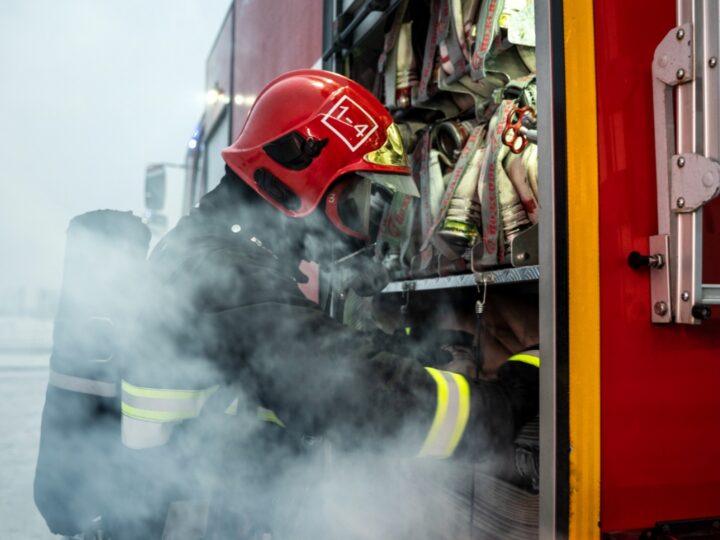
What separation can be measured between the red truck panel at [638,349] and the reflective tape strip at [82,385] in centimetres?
124

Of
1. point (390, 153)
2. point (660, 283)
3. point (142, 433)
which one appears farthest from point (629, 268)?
point (142, 433)

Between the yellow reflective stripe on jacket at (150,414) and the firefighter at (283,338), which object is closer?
the firefighter at (283,338)

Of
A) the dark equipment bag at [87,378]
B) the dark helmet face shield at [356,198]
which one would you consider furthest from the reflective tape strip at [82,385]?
the dark helmet face shield at [356,198]

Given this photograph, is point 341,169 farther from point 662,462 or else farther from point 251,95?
point 251,95

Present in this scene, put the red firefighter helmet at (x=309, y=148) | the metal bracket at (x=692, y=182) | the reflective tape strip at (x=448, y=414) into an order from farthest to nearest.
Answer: the red firefighter helmet at (x=309, y=148), the reflective tape strip at (x=448, y=414), the metal bracket at (x=692, y=182)

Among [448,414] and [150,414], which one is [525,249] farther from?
[150,414]

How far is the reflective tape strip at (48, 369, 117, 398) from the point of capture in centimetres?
152

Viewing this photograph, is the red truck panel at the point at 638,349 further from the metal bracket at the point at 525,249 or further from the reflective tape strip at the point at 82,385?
the reflective tape strip at the point at 82,385

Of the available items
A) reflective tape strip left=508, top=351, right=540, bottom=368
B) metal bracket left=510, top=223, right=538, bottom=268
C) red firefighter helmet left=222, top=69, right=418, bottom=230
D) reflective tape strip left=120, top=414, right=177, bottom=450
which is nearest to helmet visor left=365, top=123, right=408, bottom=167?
red firefighter helmet left=222, top=69, right=418, bottom=230

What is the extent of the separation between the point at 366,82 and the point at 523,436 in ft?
6.48

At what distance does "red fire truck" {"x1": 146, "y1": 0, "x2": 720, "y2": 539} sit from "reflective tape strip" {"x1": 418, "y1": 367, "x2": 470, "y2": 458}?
21 cm

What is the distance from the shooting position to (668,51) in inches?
40.1

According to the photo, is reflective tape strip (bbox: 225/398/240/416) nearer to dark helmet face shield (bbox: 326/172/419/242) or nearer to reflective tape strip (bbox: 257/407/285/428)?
reflective tape strip (bbox: 257/407/285/428)

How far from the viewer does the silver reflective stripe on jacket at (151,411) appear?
1363 millimetres
